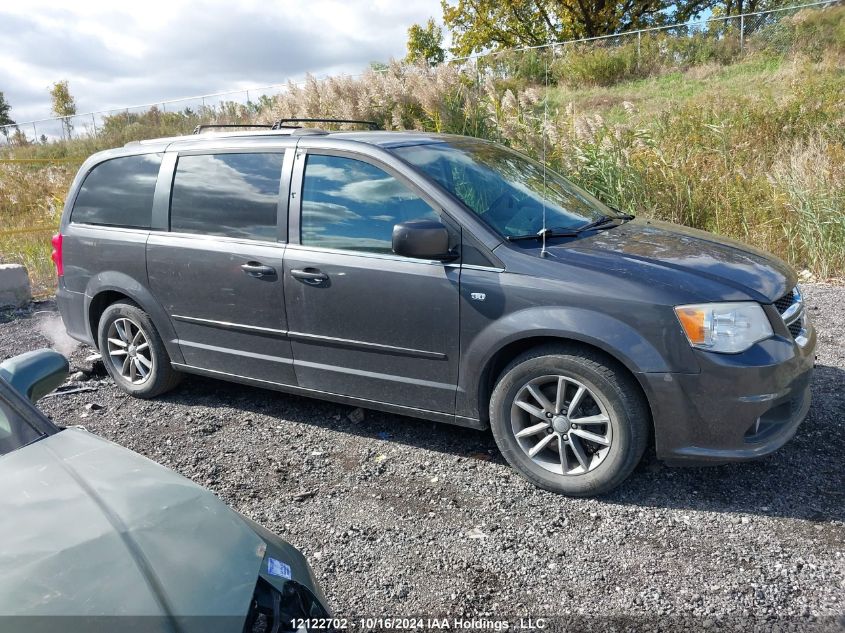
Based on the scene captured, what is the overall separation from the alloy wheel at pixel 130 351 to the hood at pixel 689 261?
3.10 meters

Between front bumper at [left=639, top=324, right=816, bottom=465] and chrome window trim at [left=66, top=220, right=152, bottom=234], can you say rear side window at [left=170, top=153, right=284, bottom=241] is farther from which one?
front bumper at [left=639, top=324, right=816, bottom=465]

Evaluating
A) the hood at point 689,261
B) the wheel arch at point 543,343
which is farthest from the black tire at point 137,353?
the hood at point 689,261

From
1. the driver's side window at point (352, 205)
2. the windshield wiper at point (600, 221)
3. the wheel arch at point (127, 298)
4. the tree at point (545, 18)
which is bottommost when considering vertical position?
the wheel arch at point (127, 298)

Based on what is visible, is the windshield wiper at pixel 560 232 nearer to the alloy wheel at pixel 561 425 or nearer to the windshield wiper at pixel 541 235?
the windshield wiper at pixel 541 235

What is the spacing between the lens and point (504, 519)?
3285 millimetres

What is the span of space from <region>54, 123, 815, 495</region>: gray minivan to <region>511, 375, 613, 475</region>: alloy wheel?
10mm

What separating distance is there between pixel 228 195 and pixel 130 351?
152 centimetres

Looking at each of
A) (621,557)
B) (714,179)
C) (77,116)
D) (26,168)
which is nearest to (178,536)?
(621,557)

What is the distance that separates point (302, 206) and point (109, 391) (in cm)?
244

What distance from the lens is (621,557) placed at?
9.67ft

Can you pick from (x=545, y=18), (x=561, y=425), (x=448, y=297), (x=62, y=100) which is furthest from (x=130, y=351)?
(x=62, y=100)

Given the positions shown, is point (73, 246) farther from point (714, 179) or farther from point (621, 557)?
point (714, 179)

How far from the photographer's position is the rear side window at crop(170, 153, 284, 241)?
164 inches

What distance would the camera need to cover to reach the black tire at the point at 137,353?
15.8 feet
